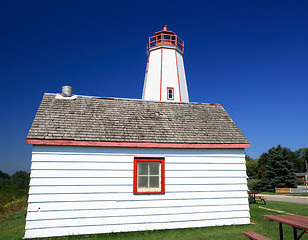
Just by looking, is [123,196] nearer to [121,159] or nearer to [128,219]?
[128,219]

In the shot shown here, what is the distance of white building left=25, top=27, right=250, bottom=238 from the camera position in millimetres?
7328

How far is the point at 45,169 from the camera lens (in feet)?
24.1

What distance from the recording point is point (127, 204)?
7.66 m

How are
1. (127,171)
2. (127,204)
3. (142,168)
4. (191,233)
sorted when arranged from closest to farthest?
(191,233) < (127,204) < (127,171) < (142,168)

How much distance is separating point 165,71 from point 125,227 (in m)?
13.1

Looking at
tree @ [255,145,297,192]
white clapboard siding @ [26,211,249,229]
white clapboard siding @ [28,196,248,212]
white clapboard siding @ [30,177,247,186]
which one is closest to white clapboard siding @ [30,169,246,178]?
white clapboard siding @ [30,177,247,186]

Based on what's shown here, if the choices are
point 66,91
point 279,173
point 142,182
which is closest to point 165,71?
point 66,91

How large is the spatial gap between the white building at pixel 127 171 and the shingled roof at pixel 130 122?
0.04 metres

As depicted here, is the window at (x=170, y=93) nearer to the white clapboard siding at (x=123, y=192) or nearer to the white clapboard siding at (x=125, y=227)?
the white clapboard siding at (x=123, y=192)

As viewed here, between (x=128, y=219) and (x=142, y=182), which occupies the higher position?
(x=142, y=182)

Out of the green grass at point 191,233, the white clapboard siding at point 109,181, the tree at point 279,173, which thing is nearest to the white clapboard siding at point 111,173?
the white clapboard siding at point 109,181

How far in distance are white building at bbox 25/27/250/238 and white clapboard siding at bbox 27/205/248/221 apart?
0.10 ft

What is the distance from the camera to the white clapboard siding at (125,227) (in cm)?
706

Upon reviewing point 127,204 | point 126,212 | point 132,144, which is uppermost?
point 132,144
